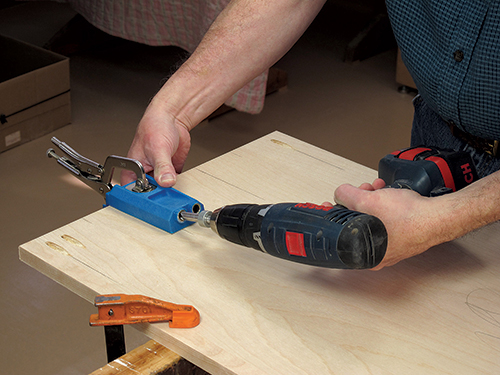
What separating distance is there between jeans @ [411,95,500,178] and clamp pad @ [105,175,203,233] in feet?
1.40

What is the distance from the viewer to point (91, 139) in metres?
2.29

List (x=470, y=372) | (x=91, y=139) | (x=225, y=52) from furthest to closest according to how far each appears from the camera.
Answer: (x=91, y=139) → (x=225, y=52) → (x=470, y=372)

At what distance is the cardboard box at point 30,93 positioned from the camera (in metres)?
2.10

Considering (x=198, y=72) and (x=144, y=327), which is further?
(x=198, y=72)

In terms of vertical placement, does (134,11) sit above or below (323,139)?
above

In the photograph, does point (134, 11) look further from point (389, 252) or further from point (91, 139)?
point (389, 252)

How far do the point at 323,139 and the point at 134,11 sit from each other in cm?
94

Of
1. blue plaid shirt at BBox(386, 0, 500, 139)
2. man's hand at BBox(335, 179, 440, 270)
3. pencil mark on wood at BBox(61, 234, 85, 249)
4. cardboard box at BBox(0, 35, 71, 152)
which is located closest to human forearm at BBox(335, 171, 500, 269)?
man's hand at BBox(335, 179, 440, 270)

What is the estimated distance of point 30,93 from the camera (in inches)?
84.9

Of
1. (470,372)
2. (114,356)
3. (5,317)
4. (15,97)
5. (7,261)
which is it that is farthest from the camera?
(15,97)

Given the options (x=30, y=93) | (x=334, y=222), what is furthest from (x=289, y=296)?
(x=30, y=93)

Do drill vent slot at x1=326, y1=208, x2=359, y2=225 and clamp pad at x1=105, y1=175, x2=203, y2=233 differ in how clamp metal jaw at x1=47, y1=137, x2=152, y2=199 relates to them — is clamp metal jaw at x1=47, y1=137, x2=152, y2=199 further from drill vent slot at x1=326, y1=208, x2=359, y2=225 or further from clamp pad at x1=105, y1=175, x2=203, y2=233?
drill vent slot at x1=326, y1=208, x2=359, y2=225

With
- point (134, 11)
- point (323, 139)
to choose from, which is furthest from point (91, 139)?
point (323, 139)

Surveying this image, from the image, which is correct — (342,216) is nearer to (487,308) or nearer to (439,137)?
(487,308)
